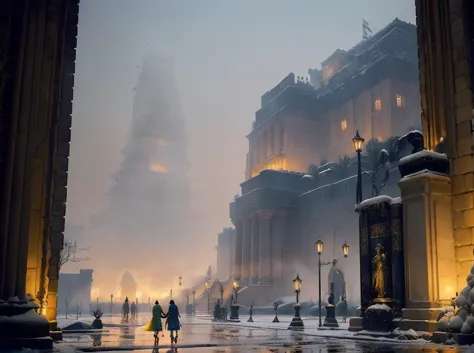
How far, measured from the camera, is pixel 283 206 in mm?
84125

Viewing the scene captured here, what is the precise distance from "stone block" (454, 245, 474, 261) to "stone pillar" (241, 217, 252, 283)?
65.0 m

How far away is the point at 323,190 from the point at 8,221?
6734cm

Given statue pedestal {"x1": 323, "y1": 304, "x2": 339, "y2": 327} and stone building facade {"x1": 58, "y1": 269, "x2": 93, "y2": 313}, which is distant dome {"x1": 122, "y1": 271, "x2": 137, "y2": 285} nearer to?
stone building facade {"x1": 58, "y1": 269, "x2": 93, "y2": 313}

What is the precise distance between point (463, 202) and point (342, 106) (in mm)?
71900

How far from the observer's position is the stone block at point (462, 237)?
20328 millimetres

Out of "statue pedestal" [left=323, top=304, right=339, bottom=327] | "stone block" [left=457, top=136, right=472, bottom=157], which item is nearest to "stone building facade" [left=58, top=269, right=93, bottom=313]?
"statue pedestal" [left=323, top=304, right=339, bottom=327]

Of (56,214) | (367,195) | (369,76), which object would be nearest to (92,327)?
(56,214)

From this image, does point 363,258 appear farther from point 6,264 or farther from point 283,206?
point 283,206

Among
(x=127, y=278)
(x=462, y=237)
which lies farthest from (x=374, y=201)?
(x=127, y=278)

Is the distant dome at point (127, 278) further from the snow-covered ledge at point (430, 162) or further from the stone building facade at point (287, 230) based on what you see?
the snow-covered ledge at point (430, 162)

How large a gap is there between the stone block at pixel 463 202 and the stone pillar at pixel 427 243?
0.68 feet

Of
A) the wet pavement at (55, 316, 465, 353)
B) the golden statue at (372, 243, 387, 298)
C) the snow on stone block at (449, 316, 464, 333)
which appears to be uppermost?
the golden statue at (372, 243, 387, 298)

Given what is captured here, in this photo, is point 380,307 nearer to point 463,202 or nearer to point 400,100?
point 463,202

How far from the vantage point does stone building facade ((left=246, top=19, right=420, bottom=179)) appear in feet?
261
